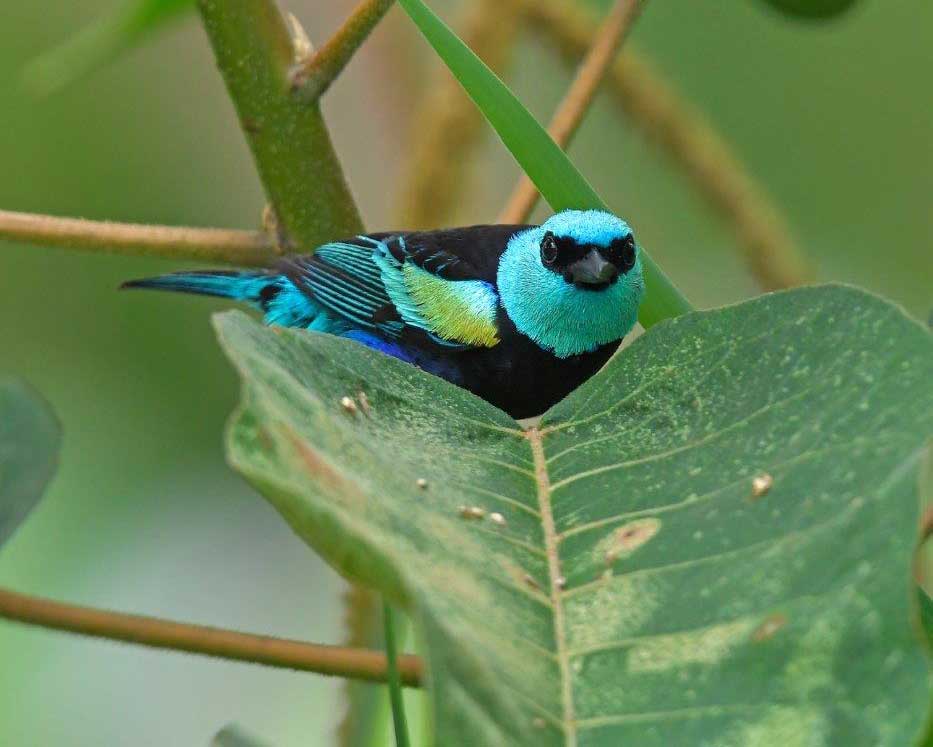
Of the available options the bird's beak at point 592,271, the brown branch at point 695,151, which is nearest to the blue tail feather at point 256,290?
the bird's beak at point 592,271

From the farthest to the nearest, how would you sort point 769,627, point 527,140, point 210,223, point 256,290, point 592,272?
point 210,223
point 256,290
point 592,272
point 527,140
point 769,627

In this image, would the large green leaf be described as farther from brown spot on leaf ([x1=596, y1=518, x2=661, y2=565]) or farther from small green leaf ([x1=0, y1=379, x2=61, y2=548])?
small green leaf ([x1=0, y1=379, x2=61, y2=548])

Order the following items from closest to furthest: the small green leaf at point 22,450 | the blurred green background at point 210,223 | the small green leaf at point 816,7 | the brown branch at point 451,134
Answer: the small green leaf at point 22,450 → the small green leaf at point 816,7 → the brown branch at point 451,134 → the blurred green background at point 210,223

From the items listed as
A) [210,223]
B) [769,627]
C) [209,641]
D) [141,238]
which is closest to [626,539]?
[769,627]

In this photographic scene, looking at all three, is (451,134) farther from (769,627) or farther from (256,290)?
(769,627)

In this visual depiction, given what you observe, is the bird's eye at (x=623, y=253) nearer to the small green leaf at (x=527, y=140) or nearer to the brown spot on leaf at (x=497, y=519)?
the small green leaf at (x=527, y=140)

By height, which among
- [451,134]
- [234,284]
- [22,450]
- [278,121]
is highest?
[451,134]
